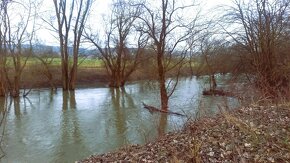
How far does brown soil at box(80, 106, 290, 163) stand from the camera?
4285mm

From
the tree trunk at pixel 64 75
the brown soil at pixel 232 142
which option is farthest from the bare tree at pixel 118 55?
the brown soil at pixel 232 142

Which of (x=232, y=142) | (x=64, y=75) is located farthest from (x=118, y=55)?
(x=232, y=142)

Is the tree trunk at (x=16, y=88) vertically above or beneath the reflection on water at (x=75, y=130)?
above

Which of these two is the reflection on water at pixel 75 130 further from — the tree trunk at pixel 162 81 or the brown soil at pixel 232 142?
the brown soil at pixel 232 142

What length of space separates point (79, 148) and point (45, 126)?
14.1 feet

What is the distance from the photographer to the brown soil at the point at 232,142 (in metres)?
4.29

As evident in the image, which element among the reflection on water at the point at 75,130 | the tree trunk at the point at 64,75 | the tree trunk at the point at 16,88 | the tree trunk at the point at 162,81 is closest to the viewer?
the reflection on water at the point at 75,130

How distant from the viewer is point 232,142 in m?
4.76

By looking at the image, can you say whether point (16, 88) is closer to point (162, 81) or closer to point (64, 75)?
point (64, 75)

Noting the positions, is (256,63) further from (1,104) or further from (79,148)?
(1,104)

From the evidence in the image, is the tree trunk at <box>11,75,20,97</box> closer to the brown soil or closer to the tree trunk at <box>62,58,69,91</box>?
the tree trunk at <box>62,58,69,91</box>

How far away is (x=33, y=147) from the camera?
969 cm

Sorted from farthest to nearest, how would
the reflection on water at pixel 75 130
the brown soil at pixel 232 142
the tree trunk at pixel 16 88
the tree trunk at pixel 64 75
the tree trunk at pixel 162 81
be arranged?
the tree trunk at pixel 64 75 → the tree trunk at pixel 16 88 → the tree trunk at pixel 162 81 → the reflection on water at pixel 75 130 → the brown soil at pixel 232 142

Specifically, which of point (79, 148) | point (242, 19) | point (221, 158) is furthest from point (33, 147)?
point (242, 19)
